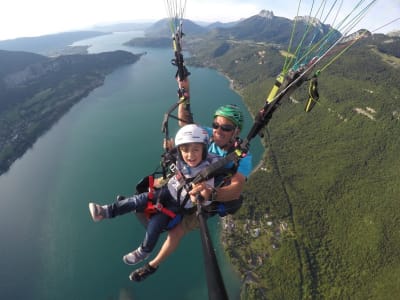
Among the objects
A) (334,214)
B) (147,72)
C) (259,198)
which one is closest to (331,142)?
(334,214)

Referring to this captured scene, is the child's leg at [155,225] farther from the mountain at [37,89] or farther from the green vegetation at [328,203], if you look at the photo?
the mountain at [37,89]

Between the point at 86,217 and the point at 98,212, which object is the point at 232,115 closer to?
the point at 98,212

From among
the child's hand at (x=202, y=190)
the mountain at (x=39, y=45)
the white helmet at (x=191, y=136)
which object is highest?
the white helmet at (x=191, y=136)

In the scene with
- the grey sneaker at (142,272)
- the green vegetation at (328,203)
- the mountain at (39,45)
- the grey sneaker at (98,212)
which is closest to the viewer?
the grey sneaker at (98,212)

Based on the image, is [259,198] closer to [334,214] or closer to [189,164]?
[334,214]

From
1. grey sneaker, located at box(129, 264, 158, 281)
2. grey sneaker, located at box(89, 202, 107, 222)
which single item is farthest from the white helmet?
grey sneaker, located at box(129, 264, 158, 281)

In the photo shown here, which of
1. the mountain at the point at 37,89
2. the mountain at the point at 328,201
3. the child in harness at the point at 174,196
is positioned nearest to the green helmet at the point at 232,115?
the child in harness at the point at 174,196

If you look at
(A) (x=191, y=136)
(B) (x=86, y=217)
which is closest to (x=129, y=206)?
(A) (x=191, y=136)

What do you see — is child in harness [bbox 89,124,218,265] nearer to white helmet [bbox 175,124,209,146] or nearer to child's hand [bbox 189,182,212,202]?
white helmet [bbox 175,124,209,146]
